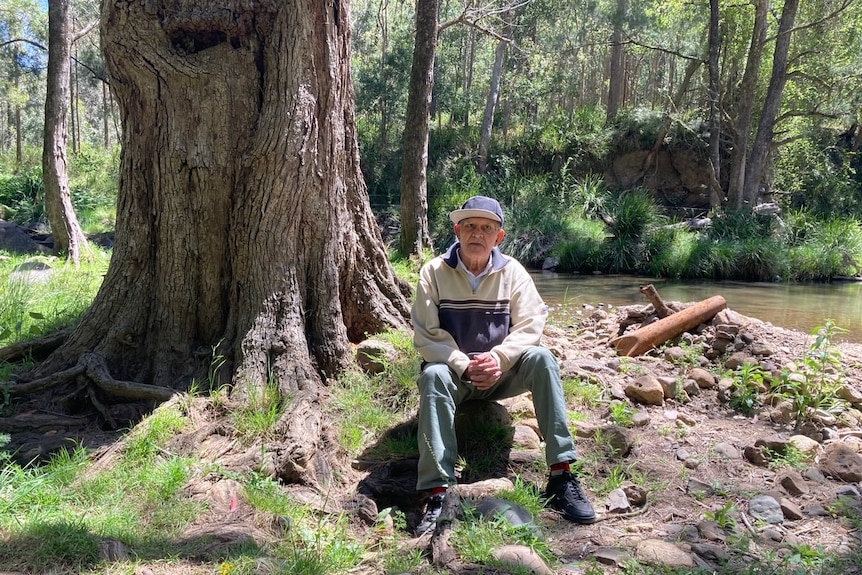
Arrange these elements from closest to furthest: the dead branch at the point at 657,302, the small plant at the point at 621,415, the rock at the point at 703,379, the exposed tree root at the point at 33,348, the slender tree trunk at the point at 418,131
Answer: the small plant at the point at 621,415 < the exposed tree root at the point at 33,348 < the rock at the point at 703,379 < the dead branch at the point at 657,302 < the slender tree trunk at the point at 418,131

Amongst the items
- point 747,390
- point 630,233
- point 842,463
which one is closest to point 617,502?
point 842,463

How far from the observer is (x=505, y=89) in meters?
25.2

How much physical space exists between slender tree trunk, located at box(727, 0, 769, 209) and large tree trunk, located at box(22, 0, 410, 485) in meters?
16.1

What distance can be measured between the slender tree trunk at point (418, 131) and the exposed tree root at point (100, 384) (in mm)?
6391

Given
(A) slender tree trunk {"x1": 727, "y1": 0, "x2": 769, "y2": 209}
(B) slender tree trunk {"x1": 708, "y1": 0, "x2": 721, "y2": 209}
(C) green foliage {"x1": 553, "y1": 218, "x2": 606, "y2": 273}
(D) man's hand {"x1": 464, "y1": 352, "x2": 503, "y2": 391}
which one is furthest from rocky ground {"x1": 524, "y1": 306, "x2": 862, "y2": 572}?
(B) slender tree trunk {"x1": 708, "y1": 0, "x2": 721, "y2": 209}

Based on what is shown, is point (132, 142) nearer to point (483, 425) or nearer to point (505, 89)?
point (483, 425)

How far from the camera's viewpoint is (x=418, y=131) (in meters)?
9.49

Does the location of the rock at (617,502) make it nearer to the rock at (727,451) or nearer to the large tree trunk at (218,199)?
the rock at (727,451)

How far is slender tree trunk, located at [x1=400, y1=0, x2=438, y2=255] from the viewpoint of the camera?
29.8 feet

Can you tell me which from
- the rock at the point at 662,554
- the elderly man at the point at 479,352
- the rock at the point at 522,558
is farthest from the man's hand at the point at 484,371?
the rock at the point at 662,554

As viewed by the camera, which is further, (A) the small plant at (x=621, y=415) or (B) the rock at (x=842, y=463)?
(A) the small plant at (x=621, y=415)

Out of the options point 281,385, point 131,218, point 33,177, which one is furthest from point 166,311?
point 33,177

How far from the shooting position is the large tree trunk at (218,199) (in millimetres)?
3805

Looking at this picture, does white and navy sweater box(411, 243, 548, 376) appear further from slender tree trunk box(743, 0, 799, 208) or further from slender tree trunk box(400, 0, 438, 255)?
slender tree trunk box(743, 0, 799, 208)
